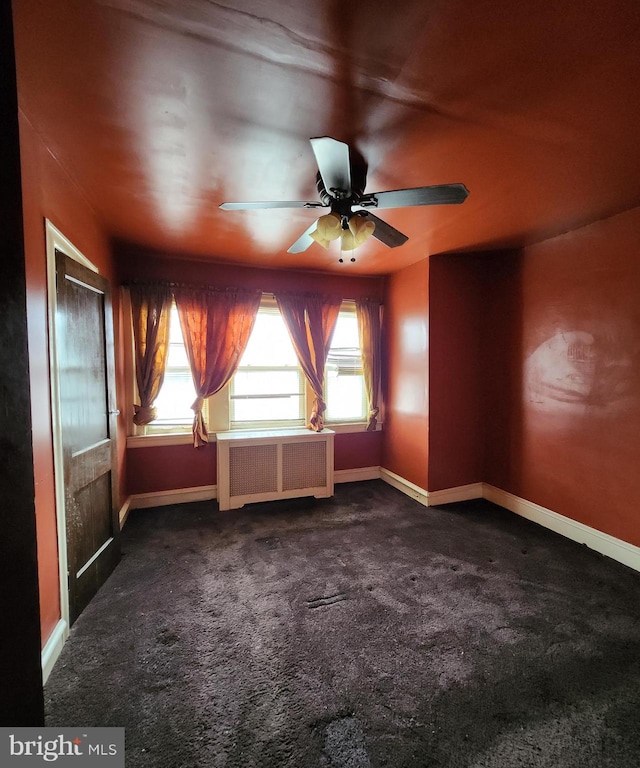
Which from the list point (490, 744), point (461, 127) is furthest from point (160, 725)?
point (461, 127)

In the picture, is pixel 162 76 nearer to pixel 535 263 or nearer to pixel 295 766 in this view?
pixel 295 766

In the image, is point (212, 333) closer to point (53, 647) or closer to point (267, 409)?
point (267, 409)

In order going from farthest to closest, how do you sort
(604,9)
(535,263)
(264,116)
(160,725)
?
1. (535,263)
2. (264,116)
3. (160,725)
4. (604,9)

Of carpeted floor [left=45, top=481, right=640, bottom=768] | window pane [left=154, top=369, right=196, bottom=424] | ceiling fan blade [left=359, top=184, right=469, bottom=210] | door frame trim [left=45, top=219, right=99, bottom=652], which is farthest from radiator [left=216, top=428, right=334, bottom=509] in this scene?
ceiling fan blade [left=359, top=184, right=469, bottom=210]

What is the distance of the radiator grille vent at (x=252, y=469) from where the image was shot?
11.2ft

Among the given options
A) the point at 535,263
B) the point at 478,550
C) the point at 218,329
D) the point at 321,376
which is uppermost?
the point at 535,263

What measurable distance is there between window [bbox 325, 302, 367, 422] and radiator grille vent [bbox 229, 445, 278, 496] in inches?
37.2

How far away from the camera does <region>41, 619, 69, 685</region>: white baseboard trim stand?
1530mm

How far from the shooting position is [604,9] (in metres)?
1.05

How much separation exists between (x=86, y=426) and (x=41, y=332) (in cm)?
72

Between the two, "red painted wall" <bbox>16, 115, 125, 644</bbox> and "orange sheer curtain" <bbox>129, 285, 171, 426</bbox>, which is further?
"orange sheer curtain" <bbox>129, 285, 171, 426</bbox>

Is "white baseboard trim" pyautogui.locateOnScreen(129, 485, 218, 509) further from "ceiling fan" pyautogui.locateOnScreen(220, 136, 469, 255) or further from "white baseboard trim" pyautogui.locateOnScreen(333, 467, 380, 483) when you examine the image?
"ceiling fan" pyautogui.locateOnScreen(220, 136, 469, 255)

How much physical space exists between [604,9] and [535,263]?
2.31m

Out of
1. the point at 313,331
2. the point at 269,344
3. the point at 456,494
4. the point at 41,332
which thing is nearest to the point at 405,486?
the point at 456,494
